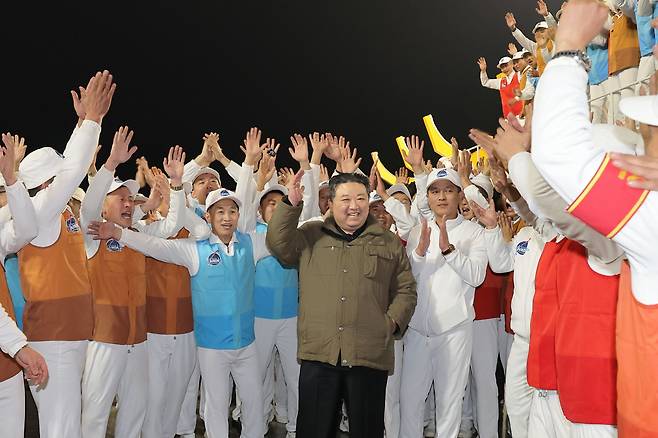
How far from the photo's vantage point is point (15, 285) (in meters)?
3.61

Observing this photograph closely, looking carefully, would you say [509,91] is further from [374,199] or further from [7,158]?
[7,158]

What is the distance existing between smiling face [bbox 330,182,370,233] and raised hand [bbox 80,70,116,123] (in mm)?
1312

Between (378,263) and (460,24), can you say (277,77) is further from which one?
(378,263)

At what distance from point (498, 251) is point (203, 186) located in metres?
2.46

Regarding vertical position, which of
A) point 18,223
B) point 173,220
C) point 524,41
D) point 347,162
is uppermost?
point 524,41

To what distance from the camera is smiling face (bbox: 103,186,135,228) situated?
396 centimetres

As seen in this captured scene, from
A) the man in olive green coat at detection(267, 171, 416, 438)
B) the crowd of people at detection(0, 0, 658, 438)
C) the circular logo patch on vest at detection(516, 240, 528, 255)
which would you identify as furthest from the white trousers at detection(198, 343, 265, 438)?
the circular logo patch on vest at detection(516, 240, 528, 255)

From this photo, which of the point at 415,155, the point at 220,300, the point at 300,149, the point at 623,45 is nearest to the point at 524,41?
the point at 623,45

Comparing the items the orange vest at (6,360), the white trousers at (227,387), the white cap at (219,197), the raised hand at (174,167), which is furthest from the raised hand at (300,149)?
the orange vest at (6,360)

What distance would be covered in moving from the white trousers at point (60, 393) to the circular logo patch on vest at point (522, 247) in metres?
2.58

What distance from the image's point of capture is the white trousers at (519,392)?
351cm

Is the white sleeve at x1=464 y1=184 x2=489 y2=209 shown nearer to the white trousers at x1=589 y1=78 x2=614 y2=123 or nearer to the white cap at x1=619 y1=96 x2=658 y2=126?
the white trousers at x1=589 y1=78 x2=614 y2=123

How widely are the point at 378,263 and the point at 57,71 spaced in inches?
367

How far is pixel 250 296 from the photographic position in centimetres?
409
